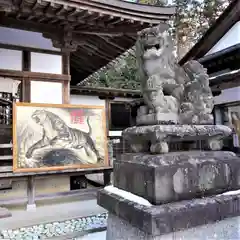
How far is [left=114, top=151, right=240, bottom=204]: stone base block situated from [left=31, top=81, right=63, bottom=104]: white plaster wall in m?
3.86

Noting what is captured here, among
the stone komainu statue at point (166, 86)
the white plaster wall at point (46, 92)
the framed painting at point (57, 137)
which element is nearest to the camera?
the stone komainu statue at point (166, 86)

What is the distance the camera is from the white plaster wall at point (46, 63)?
21.2ft

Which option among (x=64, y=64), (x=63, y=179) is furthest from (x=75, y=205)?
(x=64, y=64)

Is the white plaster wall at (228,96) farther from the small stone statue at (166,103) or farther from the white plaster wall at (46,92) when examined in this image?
the small stone statue at (166,103)

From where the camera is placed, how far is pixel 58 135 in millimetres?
5707

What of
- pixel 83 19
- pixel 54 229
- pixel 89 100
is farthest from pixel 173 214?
pixel 89 100

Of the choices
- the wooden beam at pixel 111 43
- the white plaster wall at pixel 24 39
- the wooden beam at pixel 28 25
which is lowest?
the white plaster wall at pixel 24 39

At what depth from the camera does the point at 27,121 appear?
17.6 feet

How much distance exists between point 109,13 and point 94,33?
986 mm

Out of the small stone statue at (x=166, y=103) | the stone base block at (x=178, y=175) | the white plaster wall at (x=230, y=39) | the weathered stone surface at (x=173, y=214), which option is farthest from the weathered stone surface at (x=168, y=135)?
the white plaster wall at (x=230, y=39)

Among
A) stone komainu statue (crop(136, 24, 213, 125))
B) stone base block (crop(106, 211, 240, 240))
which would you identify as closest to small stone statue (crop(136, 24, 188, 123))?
stone komainu statue (crop(136, 24, 213, 125))

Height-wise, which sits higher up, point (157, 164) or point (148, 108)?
point (148, 108)

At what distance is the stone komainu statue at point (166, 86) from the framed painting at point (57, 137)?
2.97m

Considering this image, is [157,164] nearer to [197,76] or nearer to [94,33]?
[197,76]
